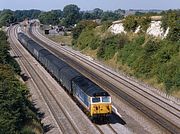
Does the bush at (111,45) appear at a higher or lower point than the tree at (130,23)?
lower

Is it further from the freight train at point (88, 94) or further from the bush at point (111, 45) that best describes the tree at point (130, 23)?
the freight train at point (88, 94)

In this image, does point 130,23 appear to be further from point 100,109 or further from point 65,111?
point 100,109

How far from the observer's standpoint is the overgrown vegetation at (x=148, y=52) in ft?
168

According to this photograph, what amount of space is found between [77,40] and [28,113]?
74.4 meters

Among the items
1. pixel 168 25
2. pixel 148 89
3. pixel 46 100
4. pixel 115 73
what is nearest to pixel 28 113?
pixel 46 100

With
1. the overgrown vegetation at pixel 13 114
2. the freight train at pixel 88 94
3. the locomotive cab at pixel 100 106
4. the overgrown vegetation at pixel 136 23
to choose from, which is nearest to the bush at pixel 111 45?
the overgrown vegetation at pixel 136 23

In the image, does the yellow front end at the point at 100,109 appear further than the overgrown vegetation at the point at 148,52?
No

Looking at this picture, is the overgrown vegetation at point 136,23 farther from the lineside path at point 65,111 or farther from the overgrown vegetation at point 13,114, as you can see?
the overgrown vegetation at point 13,114

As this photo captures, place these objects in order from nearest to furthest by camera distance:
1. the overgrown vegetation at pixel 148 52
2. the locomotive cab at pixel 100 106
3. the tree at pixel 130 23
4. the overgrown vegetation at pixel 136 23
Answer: the locomotive cab at pixel 100 106, the overgrown vegetation at pixel 148 52, the overgrown vegetation at pixel 136 23, the tree at pixel 130 23

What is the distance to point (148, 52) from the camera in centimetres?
6072

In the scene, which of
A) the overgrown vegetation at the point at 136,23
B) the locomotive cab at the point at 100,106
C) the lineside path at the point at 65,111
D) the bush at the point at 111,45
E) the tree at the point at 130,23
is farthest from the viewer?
the tree at the point at 130,23

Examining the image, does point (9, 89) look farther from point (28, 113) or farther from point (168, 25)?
point (168, 25)

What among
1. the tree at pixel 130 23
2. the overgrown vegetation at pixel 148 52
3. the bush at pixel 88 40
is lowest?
the bush at pixel 88 40

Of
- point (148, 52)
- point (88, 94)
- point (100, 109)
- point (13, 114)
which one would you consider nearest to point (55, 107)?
point (88, 94)
